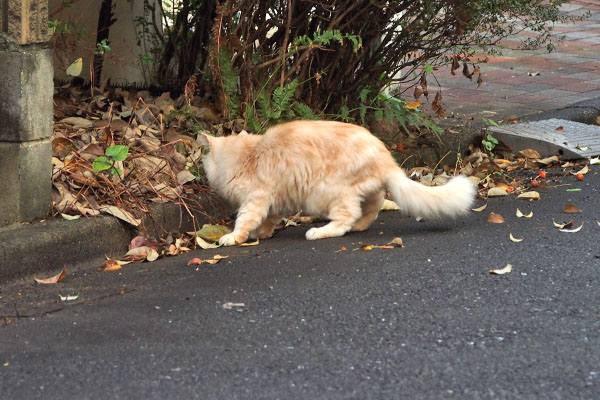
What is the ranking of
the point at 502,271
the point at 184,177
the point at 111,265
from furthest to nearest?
the point at 184,177 → the point at 111,265 → the point at 502,271

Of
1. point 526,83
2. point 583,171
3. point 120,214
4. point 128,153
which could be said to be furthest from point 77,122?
point 526,83

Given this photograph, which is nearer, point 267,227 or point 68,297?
point 68,297

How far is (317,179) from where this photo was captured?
14.9ft

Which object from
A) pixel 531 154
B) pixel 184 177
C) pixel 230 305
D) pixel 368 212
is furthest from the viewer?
pixel 531 154

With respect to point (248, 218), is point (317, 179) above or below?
above

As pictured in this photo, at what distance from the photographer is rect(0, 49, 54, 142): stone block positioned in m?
3.97

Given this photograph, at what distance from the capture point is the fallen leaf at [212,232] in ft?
15.0

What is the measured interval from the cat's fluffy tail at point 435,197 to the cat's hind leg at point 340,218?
22cm

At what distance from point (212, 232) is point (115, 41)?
2.41 metres

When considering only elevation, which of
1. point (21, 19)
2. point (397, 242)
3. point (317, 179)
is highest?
point (21, 19)

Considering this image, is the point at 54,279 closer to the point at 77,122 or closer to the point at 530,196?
the point at 77,122

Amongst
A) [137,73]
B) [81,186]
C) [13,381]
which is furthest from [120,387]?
[137,73]

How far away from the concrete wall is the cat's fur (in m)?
1.99

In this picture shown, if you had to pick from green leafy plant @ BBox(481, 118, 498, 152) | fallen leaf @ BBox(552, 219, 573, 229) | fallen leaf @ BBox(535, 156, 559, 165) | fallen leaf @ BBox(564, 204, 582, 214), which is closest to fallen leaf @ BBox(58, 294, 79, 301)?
fallen leaf @ BBox(552, 219, 573, 229)
